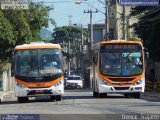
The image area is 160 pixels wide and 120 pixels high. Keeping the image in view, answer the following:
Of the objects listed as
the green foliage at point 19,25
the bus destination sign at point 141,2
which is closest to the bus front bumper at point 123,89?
the bus destination sign at point 141,2

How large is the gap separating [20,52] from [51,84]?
8.12ft

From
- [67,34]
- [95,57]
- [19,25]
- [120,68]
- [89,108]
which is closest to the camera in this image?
[89,108]

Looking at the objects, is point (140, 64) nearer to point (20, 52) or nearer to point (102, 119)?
point (20, 52)

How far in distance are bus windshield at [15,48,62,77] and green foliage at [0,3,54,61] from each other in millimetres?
9826

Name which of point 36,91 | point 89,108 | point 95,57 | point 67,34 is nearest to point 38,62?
point 36,91

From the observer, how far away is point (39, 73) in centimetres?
3172

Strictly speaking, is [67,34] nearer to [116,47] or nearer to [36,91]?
[116,47]

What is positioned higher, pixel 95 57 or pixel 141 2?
pixel 141 2

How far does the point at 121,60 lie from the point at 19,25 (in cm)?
1239

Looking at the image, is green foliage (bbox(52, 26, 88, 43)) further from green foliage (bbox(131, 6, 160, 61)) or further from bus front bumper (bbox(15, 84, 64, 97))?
bus front bumper (bbox(15, 84, 64, 97))

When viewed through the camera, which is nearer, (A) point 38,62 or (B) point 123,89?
(A) point 38,62

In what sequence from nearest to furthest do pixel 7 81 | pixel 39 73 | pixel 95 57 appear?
pixel 39 73 < pixel 95 57 < pixel 7 81

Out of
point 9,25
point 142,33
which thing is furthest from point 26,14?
point 142,33

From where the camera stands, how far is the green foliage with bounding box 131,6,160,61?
4681 centimetres
